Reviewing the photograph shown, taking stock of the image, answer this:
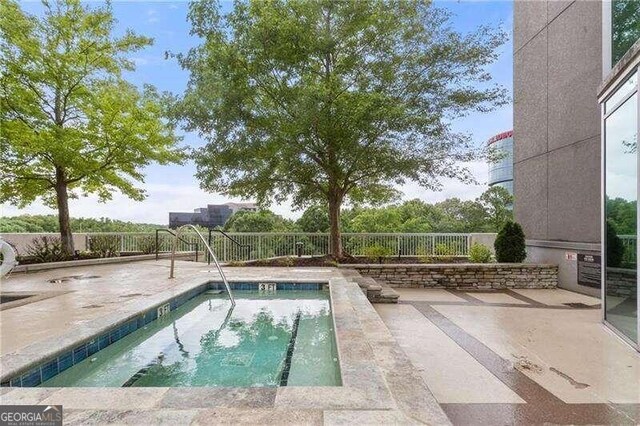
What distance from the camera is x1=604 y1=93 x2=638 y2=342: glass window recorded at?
13.5 ft

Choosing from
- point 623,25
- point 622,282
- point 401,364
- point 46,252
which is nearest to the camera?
point 401,364

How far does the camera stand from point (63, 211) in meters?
9.73

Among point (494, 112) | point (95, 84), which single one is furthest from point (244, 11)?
point (494, 112)

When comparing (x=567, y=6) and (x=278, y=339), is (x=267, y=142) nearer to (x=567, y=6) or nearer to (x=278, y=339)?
(x=278, y=339)

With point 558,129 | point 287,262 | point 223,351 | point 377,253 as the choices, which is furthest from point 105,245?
point 558,129

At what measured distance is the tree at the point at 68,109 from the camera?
8.29 m

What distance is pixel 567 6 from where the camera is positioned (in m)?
7.68

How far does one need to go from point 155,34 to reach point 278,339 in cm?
981

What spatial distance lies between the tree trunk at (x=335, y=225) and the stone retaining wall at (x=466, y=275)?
135 centimetres

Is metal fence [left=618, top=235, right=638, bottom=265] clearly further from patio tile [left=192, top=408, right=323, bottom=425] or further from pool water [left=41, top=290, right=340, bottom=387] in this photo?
patio tile [left=192, top=408, right=323, bottom=425]

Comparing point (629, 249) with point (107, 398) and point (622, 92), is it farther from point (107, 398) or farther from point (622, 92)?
point (107, 398)

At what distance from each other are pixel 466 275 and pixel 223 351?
6.19 metres

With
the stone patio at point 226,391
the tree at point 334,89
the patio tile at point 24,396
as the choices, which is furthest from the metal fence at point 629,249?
the patio tile at point 24,396

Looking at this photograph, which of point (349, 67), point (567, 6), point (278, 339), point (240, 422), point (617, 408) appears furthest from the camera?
point (349, 67)
